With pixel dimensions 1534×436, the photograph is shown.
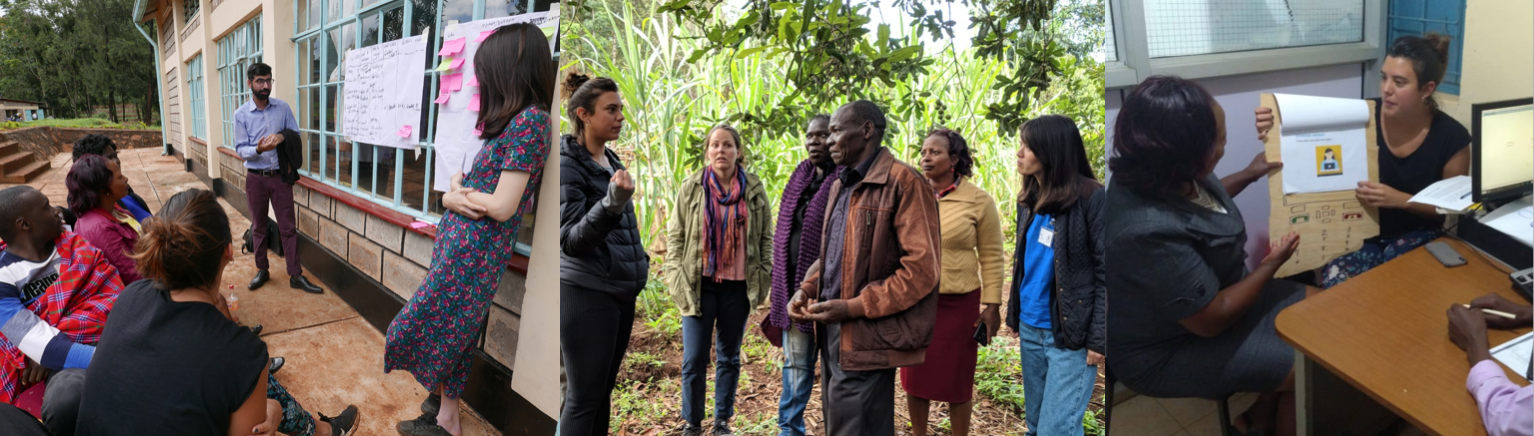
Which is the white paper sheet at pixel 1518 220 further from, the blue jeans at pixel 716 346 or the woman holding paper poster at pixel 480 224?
the woman holding paper poster at pixel 480 224

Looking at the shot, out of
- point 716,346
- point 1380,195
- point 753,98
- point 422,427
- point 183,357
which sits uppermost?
point 753,98

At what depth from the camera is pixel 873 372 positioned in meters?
1.70

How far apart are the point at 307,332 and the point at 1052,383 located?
1647 mm

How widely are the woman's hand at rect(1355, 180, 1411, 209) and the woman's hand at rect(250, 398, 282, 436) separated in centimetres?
197

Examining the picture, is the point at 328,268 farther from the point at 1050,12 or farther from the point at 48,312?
the point at 1050,12

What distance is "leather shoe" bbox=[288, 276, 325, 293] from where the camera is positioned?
157 cm

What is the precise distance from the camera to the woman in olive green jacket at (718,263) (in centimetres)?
184

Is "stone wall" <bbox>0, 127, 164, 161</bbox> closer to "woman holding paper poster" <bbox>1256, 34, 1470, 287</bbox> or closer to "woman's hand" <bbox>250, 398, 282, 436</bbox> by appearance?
"woman's hand" <bbox>250, 398, 282, 436</bbox>

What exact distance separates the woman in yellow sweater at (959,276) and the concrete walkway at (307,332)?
47.8 inches

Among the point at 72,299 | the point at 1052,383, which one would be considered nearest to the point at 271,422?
the point at 72,299

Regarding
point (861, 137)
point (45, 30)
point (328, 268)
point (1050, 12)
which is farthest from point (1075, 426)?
point (45, 30)

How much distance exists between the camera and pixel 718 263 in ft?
6.28

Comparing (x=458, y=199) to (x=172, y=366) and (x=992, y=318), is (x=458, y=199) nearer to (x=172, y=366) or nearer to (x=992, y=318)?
(x=172, y=366)

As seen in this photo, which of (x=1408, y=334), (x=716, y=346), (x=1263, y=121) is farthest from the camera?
(x=716, y=346)
